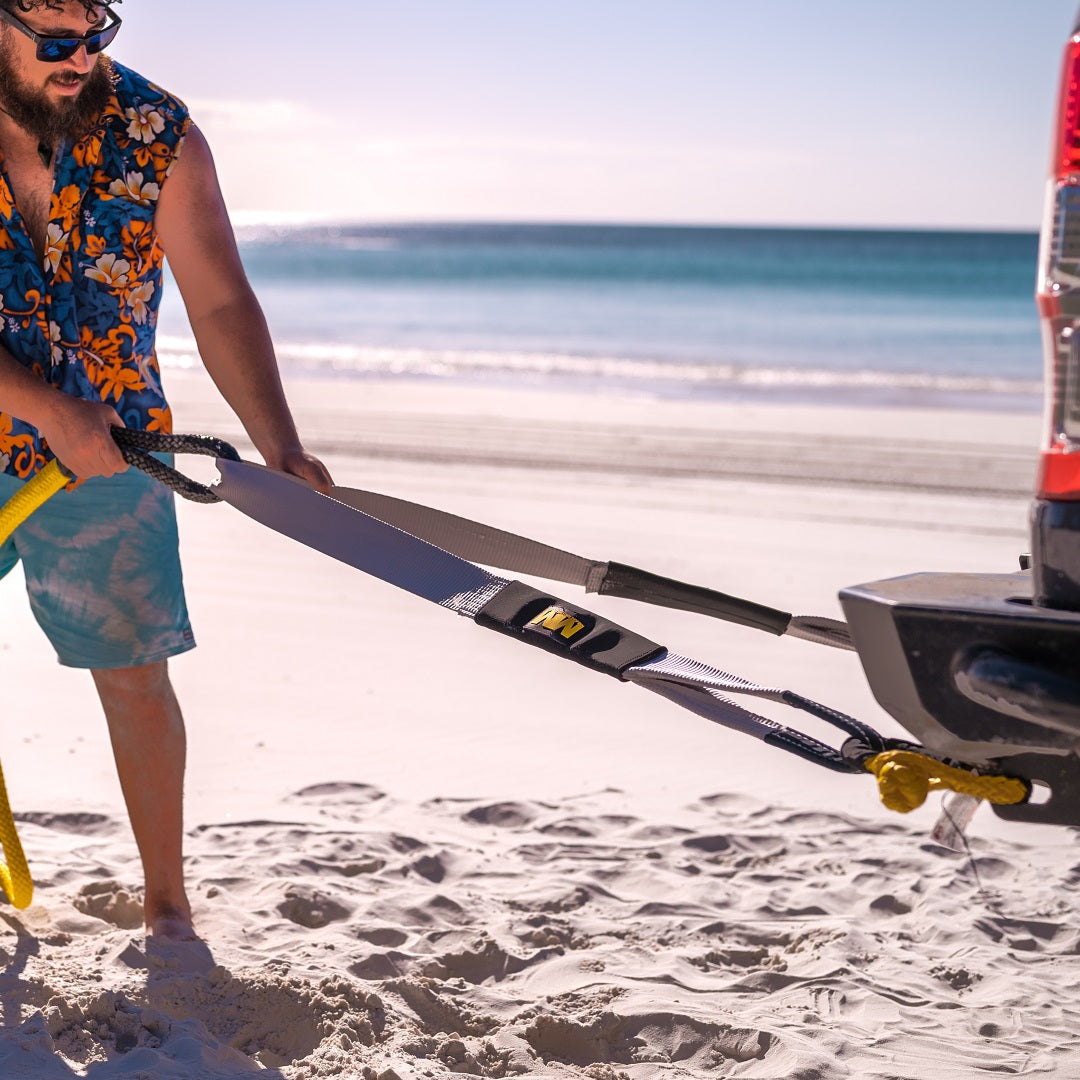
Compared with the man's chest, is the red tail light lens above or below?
below

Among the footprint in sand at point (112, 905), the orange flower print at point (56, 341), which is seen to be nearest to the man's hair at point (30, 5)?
the orange flower print at point (56, 341)

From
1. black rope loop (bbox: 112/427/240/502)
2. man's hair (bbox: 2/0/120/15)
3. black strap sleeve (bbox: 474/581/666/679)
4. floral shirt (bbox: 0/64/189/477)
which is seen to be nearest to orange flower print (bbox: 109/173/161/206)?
floral shirt (bbox: 0/64/189/477)

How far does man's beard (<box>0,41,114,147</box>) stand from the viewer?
261cm

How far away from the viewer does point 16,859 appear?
2986mm

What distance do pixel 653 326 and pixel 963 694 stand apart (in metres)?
26.9

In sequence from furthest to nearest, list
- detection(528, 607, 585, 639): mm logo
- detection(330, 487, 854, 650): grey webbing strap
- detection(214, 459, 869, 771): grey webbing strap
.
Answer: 1. detection(330, 487, 854, 650): grey webbing strap
2. detection(528, 607, 585, 639): mm logo
3. detection(214, 459, 869, 771): grey webbing strap

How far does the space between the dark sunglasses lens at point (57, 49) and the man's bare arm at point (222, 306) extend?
0.30 m

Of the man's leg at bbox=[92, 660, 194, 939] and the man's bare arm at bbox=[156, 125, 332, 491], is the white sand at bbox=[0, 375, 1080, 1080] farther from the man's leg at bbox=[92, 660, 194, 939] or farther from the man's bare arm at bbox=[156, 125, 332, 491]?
the man's bare arm at bbox=[156, 125, 332, 491]

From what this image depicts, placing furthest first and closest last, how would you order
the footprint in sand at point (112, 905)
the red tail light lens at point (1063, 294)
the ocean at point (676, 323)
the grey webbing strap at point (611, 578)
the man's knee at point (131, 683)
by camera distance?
the ocean at point (676, 323), the footprint in sand at point (112, 905), the man's knee at point (131, 683), the grey webbing strap at point (611, 578), the red tail light lens at point (1063, 294)

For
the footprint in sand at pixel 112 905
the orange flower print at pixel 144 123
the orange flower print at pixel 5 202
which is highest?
the orange flower print at pixel 144 123

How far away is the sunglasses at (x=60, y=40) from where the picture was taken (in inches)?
99.8

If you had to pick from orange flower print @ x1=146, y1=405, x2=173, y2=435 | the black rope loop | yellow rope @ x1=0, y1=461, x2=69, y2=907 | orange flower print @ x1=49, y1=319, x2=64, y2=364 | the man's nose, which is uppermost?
the man's nose

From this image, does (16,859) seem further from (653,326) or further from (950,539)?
(653,326)

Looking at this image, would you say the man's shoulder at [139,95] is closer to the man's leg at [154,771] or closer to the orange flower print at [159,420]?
the orange flower print at [159,420]
